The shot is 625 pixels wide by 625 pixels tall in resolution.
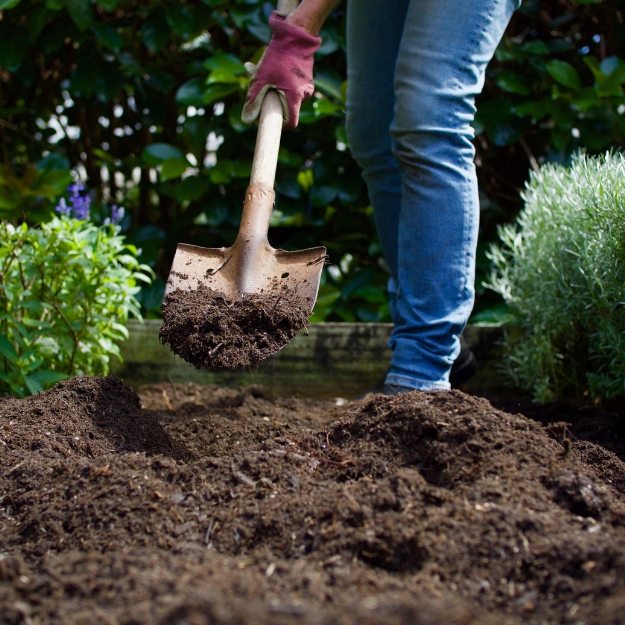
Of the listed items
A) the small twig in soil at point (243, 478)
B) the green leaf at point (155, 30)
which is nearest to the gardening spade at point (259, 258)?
the small twig in soil at point (243, 478)

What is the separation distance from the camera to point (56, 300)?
6.26 ft

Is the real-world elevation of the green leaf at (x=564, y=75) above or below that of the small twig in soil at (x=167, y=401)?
above

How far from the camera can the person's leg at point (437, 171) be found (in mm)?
1582

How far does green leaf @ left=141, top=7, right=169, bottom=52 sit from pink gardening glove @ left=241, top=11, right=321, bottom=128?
4.37 ft

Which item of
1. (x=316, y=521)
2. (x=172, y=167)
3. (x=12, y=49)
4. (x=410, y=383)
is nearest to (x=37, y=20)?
(x=12, y=49)

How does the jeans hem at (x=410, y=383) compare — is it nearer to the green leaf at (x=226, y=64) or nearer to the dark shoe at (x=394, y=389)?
the dark shoe at (x=394, y=389)

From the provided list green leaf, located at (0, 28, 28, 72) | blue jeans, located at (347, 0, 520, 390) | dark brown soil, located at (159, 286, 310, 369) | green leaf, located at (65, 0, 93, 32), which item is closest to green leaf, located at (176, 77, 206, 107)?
green leaf, located at (65, 0, 93, 32)

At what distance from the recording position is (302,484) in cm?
110

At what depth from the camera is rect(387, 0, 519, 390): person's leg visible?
158 cm

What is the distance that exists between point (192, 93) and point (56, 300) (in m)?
1.40

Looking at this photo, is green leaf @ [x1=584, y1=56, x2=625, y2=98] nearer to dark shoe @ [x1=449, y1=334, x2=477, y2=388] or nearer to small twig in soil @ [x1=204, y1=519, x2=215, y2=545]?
dark shoe @ [x1=449, y1=334, x2=477, y2=388]

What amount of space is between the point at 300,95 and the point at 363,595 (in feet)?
4.97

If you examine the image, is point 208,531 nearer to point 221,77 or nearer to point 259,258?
point 259,258

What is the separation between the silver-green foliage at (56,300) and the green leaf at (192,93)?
1.05m
